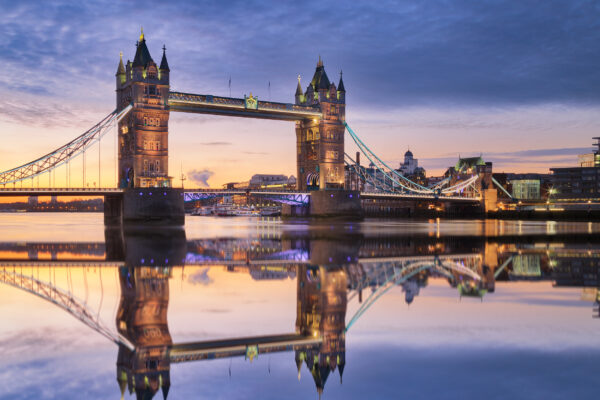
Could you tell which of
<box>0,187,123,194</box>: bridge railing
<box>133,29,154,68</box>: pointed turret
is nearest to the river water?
<box>0,187,123,194</box>: bridge railing

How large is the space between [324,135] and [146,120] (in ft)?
78.0

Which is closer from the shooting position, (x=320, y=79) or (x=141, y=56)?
(x=141, y=56)

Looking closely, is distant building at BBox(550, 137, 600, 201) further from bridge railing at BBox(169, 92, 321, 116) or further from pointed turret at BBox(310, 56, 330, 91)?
bridge railing at BBox(169, 92, 321, 116)

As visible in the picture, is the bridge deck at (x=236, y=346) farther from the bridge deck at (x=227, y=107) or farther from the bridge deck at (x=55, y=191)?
the bridge deck at (x=227, y=107)

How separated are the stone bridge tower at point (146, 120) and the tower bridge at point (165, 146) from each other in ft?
0.28

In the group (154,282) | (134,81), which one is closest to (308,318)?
(154,282)

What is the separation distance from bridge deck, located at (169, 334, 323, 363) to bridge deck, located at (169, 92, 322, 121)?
56224 millimetres

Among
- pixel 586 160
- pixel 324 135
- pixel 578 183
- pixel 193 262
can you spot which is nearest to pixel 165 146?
pixel 324 135

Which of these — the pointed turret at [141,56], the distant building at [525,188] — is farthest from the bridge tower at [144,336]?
the distant building at [525,188]

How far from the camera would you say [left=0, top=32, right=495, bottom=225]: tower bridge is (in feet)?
190

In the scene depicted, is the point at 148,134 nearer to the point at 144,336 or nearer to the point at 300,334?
the point at 144,336

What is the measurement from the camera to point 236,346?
7676mm

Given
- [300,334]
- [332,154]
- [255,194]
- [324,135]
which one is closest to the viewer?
[300,334]

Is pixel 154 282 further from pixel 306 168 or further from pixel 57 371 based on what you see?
pixel 306 168
